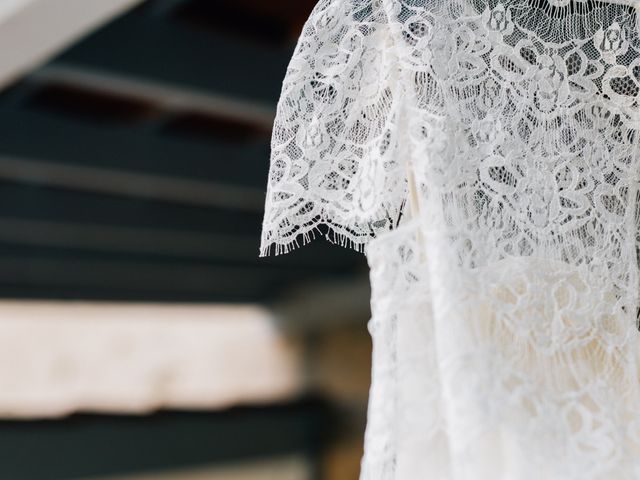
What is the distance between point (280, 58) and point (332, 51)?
8.07 ft

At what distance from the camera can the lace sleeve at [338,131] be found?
0.92 meters

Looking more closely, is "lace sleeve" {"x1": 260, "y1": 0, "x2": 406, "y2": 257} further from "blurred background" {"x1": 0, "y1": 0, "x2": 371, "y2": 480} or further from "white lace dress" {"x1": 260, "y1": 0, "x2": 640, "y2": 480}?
"blurred background" {"x1": 0, "y1": 0, "x2": 371, "y2": 480}

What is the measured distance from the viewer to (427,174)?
0.88 m

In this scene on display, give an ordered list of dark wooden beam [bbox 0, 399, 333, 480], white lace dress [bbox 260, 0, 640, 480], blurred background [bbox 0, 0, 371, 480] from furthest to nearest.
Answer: dark wooden beam [bbox 0, 399, 333, 480]
blurred background [bbox 0, 0, 371, 480]
white lace dress [bbox 260, 0, 640, 480]

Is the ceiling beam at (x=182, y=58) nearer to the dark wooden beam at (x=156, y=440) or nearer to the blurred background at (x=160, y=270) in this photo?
the blurred background at (x=160, y=270)

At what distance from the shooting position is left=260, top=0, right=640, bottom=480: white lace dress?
85 centimetres

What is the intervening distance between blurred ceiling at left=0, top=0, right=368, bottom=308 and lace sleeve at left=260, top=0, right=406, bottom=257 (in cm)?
225

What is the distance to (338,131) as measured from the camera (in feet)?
3.12

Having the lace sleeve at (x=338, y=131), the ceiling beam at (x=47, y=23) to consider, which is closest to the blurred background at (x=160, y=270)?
the ceiling beam at (x=47, y=23)

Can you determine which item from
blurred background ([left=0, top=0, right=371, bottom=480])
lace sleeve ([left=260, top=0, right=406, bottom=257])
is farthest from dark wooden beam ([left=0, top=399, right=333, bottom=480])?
lace sleeve ([left=260, top=0, right=406, bottom=257])

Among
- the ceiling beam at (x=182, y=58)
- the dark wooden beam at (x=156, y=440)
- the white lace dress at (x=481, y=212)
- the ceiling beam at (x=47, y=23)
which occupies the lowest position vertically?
the dark wooden beam at (x=156, y=440)

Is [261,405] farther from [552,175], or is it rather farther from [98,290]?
[552,175]

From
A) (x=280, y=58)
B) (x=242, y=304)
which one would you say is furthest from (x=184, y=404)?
(x=280, y=58)

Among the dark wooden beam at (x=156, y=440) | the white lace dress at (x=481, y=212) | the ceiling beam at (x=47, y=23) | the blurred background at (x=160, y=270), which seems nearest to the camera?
the white lace dress at (x=481, y=212)
